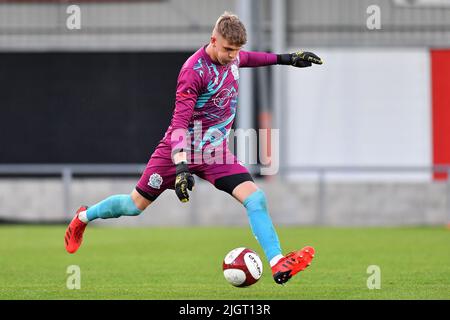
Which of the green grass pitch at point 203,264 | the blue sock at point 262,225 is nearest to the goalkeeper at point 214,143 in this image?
the blue sock at point 262,225

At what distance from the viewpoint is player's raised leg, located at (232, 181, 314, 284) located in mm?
8609

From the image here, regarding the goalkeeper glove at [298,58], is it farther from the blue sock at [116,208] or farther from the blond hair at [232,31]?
the blue sock at [116,208]

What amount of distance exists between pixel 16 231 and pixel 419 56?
35.3ft

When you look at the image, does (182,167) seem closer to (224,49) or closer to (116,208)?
(224,49)

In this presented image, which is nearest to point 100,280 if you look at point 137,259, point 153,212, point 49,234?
point 137,259

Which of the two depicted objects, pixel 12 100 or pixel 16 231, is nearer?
pixel 16 231

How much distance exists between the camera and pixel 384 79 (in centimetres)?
2542

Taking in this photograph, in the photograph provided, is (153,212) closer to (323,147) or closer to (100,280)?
(323,147)

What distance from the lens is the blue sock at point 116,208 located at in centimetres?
981

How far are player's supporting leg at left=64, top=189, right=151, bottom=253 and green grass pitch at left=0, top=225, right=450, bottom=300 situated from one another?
424 mm

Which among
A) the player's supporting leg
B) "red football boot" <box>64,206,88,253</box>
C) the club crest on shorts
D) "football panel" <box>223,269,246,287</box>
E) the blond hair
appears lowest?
"football panel" <box>223,269,246,287</box>

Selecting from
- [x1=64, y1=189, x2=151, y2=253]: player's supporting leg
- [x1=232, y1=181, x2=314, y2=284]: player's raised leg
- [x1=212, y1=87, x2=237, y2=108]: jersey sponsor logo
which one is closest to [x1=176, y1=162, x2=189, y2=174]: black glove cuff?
[x1=232, y1=181, x2=314, y2=284]: player's raised leg

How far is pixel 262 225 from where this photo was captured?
29.2ft

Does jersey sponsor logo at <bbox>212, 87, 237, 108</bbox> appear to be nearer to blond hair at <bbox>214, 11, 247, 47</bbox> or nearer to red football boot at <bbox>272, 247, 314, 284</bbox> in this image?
blond hair at <bbox>214, 11, 247, 47</bbox>
